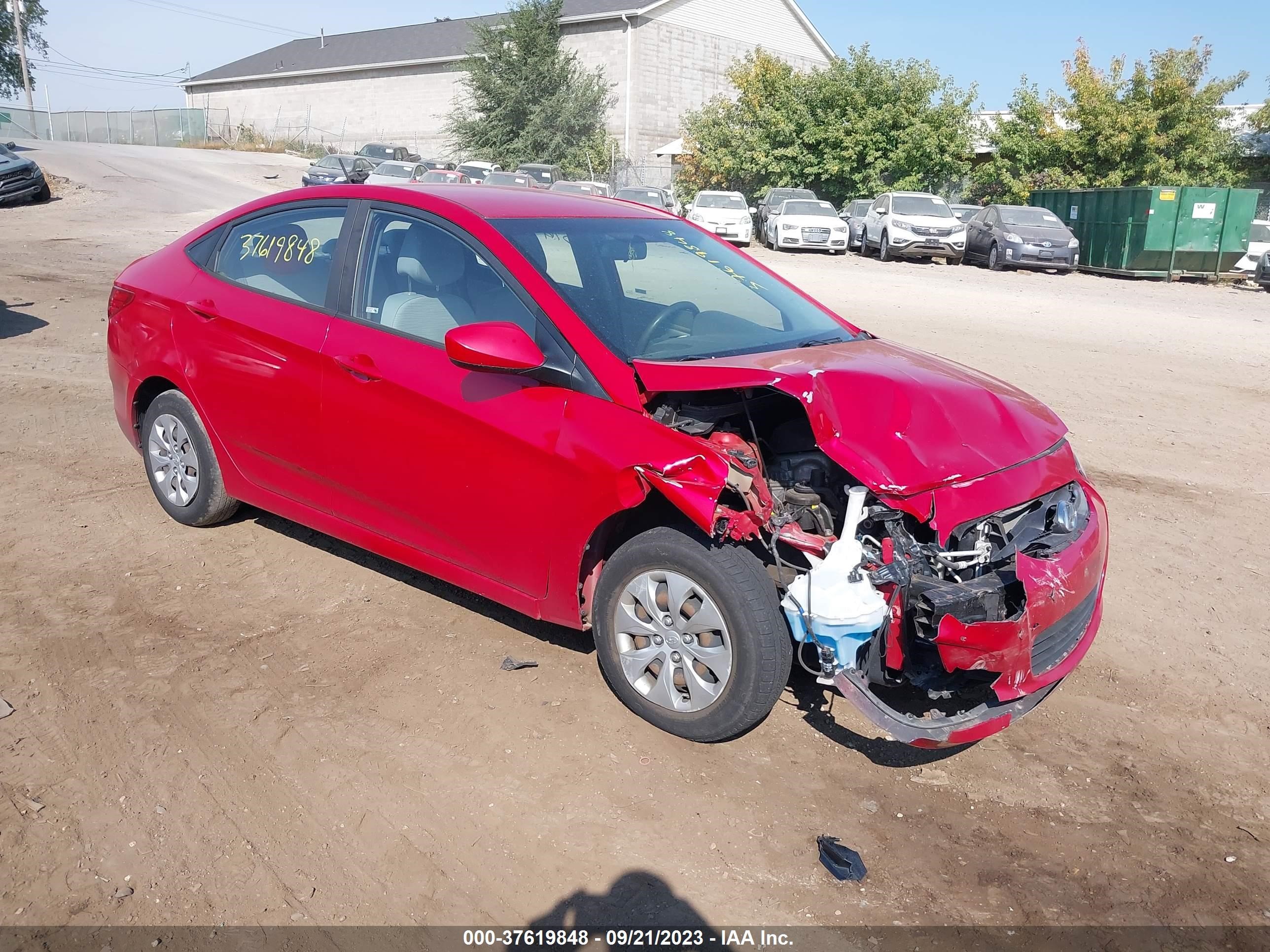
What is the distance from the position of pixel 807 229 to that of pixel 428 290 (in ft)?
80.4

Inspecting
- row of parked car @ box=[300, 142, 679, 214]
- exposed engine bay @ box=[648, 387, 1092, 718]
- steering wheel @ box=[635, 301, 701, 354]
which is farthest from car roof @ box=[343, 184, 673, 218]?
row of parked car @ box=[300, 142, 679, 214]

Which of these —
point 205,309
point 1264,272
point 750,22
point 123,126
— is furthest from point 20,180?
point 123,126

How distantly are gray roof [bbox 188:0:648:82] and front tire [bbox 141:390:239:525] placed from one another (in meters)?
42.7

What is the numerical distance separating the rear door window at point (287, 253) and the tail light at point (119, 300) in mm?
665

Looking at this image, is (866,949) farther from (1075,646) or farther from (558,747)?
(1075,646)

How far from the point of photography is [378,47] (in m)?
56.0

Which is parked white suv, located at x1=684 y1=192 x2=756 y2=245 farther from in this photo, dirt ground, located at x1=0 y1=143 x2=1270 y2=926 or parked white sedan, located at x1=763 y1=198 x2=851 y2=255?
dirt ground, located at x1=0 y1=143 x2=1270 y2=926

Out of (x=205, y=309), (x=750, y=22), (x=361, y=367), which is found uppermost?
(x=750, y=22)

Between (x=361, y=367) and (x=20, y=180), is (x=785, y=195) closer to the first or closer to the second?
(x=20, y=180)

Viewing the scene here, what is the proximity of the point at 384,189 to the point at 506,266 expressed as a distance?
0.91 meters

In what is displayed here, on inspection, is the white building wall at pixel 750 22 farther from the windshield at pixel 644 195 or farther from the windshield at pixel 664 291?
the windshield at pixel 664 291

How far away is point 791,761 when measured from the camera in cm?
360

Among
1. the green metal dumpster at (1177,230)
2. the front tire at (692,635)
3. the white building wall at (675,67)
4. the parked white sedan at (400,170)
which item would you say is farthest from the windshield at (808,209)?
the front tire at (692,635)

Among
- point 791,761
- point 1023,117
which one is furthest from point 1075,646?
point 1023,117
